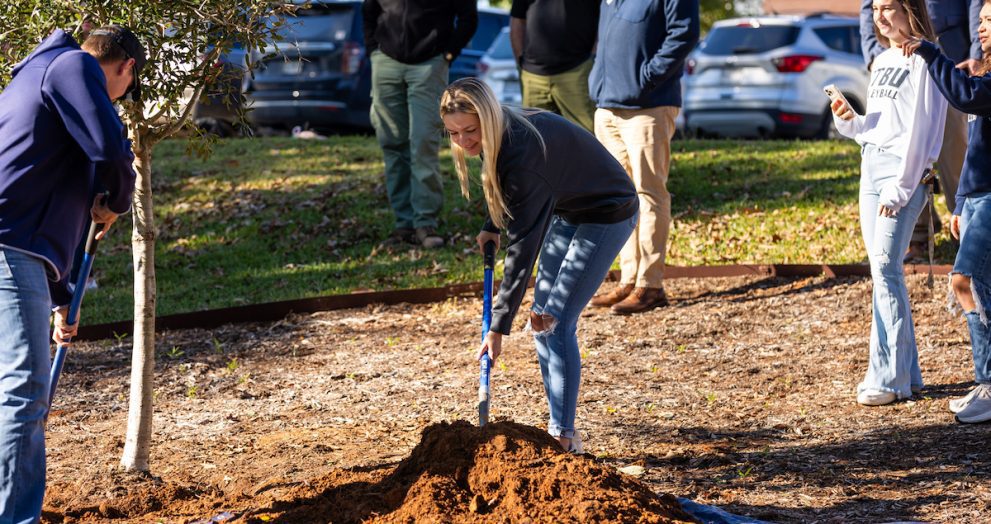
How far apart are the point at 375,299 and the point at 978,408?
437cm

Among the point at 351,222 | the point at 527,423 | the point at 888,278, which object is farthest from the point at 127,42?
the point at 351,222

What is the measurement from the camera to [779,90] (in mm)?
15078

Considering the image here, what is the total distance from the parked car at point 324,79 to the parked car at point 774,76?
15.2ft

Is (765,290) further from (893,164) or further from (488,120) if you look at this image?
(488,120)

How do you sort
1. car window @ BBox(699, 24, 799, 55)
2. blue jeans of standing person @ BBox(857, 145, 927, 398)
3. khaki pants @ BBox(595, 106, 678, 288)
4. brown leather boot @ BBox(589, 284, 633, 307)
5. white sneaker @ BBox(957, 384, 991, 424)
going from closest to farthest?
Result: white sneaker @ BBox(957, 384, 991, 424) → blue jeans of standing person @ BBox(857, 145, 927, 398) → khaki pants @ BBox(595, 106, 678, 288) → brown leather boot @ BBox(589, 284, 633, 307) → car window @ BBox(699, 24, 799, 55)

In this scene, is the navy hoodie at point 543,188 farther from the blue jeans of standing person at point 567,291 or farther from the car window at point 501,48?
the car window at point 501,48

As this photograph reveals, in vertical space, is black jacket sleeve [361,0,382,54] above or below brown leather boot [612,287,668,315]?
above

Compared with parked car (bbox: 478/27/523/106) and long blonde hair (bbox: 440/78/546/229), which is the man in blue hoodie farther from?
parked car (bbox: 478/27/523/106)

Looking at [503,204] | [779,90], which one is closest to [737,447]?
[503,204]

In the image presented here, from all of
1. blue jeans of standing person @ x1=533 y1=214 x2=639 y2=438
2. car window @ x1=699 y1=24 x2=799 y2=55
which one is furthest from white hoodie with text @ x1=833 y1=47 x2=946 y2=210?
car window @ x1=699 y1=24 x2=799 y2=55

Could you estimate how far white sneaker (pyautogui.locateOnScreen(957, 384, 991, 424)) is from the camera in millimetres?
5453

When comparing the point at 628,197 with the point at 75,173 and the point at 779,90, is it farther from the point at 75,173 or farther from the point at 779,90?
the point at 779,90

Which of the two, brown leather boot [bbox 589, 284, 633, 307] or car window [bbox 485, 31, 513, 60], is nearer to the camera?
brown leather boot [bbox 589, 284, 633, 307]

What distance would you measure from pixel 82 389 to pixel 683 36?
4.20m
